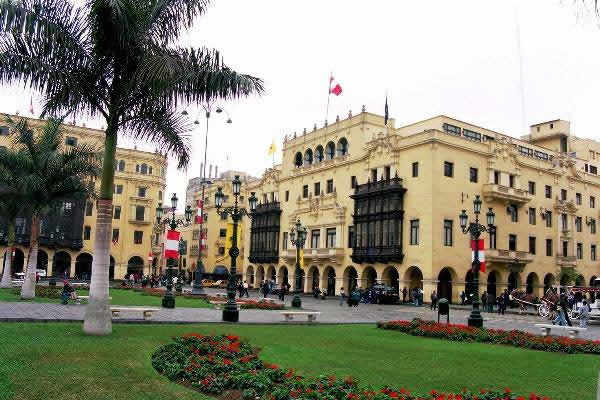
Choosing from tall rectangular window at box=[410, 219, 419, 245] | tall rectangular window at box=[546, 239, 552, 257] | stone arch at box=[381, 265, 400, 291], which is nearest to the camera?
tall rectangular window at box=[410, 219, 419, 245]

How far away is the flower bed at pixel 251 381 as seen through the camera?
328 inches

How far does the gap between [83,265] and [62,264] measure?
9.49 ft

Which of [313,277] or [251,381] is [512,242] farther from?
[251,381]

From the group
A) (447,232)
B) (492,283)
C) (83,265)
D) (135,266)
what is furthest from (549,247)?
(83,265)

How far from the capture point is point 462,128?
5388 centimetres

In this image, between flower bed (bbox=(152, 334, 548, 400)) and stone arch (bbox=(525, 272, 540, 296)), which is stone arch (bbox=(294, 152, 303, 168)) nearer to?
stone arch (bbox=(525, 272, 540, 296))

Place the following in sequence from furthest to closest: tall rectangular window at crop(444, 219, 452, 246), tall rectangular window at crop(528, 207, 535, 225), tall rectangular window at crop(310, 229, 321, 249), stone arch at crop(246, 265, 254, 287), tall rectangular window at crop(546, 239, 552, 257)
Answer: stone arch at crop(246, 265, 254, 287), tall rectangular window at crop(310, 229, 321, 249), tall rectangular window at crop(546, 239, 552, 257), tall rectangular window at crop(528, 207, 535, 225), tall rectangular window at crop(444, 219, 452, 246)

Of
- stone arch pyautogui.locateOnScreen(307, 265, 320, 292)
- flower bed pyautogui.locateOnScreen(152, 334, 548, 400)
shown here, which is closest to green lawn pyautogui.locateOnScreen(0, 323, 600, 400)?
flower bed pyautogui.locateOnScreen(152, 334, 548, 400)

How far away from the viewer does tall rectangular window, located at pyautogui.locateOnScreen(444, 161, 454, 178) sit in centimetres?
4850

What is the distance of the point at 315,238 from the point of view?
199 ft

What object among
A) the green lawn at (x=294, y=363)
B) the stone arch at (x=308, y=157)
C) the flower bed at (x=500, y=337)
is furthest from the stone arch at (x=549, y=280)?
the green lawn at (x=294, y=363)

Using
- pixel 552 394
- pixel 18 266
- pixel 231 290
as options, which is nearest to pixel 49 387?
pixel 552 394

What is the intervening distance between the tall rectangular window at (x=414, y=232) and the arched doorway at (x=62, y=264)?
45822mm

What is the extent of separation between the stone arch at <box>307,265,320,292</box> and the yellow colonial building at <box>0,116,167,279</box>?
23134mm
